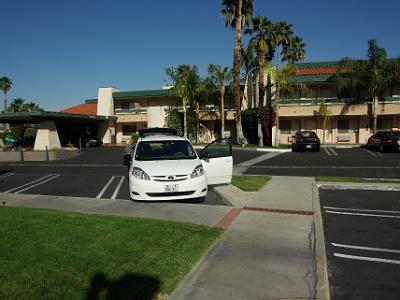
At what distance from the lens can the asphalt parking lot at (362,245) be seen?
4.65 metres

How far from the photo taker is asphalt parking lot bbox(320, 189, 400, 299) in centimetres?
465

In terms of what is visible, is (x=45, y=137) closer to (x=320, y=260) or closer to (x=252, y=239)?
(x=252, y=239)

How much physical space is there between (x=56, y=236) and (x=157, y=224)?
5.69 feet

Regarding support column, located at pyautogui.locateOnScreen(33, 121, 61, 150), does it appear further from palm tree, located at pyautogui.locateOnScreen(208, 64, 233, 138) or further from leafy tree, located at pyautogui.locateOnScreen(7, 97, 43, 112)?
leafy tree, located at pyautogui.locateOnScreen(7, 97, 43, 112)

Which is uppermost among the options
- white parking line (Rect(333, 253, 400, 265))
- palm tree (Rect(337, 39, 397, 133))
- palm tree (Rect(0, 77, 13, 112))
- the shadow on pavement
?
palm tree (Rect(0, 77, 13, 112))

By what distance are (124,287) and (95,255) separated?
112 cm

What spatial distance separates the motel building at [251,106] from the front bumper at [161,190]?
24407 millimetres

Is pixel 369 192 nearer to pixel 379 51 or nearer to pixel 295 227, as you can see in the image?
pixel 295 227

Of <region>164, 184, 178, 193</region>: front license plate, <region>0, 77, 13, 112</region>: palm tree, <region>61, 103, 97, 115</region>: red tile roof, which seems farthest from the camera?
<region>0, 77, 13, 112</region>: palm tree

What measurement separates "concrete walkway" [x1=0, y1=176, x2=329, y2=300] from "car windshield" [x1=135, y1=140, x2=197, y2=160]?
132 cm

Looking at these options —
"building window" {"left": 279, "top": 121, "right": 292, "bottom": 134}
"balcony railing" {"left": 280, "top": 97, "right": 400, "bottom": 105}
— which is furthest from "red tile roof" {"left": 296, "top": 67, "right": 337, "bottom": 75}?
"building window" {"left": 279, "top": 121, "right": 292, "bottom": 134}

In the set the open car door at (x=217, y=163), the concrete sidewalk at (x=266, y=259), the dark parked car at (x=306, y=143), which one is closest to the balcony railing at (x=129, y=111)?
the dark parked car at (x=306, y=143)

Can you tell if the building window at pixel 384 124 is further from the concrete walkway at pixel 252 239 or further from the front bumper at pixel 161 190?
the front bumper at pixel 161 190

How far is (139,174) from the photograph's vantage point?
9.01 meters
